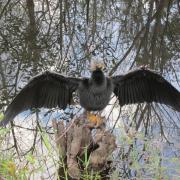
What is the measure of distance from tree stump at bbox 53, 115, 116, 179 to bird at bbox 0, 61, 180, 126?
0.32 metres

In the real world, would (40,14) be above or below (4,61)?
above

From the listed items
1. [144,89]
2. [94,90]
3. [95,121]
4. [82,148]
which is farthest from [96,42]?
[82,148]

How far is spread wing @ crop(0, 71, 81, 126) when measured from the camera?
461 cm

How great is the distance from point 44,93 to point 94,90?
0.51 metres

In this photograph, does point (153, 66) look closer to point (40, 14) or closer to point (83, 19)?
point (83, 19)

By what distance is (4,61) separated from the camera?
7586 millimetres

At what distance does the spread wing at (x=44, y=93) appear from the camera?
4.61 m

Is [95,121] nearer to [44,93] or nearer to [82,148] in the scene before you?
[82,148]

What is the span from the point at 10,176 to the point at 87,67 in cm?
396

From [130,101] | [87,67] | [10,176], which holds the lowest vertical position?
[10,176]

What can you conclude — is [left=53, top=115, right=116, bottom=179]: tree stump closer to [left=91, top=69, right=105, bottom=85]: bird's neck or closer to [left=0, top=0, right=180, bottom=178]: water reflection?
[left=91, top=69, right=105, bottom=85]: bird's neck

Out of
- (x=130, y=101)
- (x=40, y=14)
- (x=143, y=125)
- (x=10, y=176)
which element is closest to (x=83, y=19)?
(x=40, y=14)

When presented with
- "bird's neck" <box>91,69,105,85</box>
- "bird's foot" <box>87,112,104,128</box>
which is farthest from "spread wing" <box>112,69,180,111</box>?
"bird's foot" <box>87,112,104,128</box>

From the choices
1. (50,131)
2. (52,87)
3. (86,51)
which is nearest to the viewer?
(52,87)
